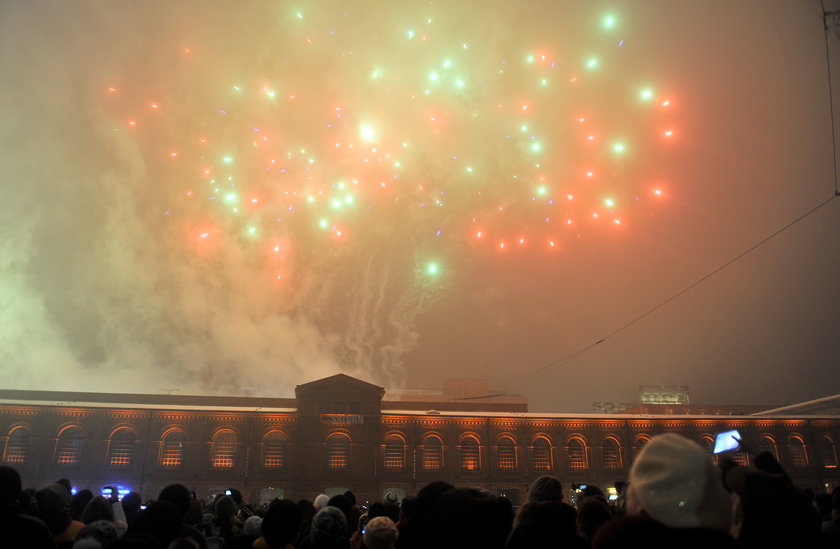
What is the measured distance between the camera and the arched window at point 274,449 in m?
38.2

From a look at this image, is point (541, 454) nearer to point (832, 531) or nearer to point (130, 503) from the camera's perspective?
point (130, 503)

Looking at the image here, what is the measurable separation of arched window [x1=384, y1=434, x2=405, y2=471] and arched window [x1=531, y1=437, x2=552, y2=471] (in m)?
9.40

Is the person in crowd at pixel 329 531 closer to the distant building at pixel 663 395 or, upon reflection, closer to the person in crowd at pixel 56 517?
the person in crowd at pixel 56 517

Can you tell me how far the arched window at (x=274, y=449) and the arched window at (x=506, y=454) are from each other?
14738 millimetres

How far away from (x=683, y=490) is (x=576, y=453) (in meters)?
43.1

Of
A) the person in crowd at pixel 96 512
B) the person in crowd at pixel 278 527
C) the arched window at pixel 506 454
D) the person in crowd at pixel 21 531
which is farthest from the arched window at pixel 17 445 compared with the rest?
the person in crowd at pixel 21 531

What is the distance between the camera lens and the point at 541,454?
4212 cm

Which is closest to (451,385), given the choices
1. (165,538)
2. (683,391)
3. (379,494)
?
(683,391)

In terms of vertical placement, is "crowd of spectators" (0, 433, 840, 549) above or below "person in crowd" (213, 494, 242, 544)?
above

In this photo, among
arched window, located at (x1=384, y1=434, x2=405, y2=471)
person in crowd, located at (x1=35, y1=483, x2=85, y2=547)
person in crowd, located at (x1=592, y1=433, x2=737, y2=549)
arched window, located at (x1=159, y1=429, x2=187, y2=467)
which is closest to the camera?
person in crowd, located at (x1=592, y1=433, x2=737, y2=549)

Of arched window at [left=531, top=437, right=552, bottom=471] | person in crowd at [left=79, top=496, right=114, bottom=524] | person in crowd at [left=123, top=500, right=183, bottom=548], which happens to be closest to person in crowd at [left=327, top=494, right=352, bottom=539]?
person in crowd at [left=79, top=496, right=114, bottom=524]

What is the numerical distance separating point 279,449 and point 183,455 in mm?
5901

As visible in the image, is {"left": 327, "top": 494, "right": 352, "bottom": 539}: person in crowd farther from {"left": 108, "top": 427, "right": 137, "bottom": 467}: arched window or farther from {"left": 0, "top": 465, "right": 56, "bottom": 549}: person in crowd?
{"left": 108, "top": 427, "right": 137, "bottom": 467}: arched window

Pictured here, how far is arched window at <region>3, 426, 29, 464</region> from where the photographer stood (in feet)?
117
